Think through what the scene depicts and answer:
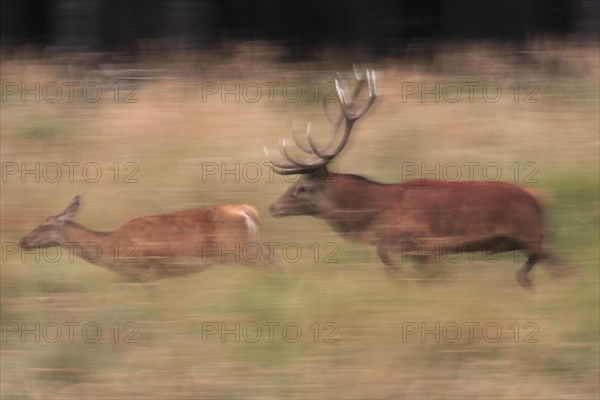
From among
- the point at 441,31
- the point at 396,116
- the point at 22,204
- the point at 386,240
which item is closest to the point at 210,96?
the point at 396,116

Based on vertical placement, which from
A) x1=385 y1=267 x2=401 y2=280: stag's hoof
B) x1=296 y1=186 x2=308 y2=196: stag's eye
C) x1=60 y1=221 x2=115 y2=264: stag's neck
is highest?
x1=296 y1=186 x2=308 y2=196: stag's eye

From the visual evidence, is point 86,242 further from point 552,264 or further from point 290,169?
point 552,264

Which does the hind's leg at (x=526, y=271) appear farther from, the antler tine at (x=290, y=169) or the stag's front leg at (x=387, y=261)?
the antler tine at (x=290, y=169)

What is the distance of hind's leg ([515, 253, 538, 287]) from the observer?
5.58 m

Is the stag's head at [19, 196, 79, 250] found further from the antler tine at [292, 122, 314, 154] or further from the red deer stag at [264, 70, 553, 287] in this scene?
the antler tine at [292, 122, 314, 154]

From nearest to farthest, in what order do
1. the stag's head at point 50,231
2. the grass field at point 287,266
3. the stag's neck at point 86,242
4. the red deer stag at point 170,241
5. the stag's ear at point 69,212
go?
the grass field at point 287,266 < the red deer stag at point 170,241 < the stag's neck at point 86,242 < the stag's head at point 50,231 < the stag's ear at point 69,212

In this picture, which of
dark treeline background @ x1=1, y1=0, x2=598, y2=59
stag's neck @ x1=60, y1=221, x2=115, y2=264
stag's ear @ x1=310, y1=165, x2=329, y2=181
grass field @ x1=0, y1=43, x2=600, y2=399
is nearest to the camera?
grass field @ x1=0, y1=43, x2=600, y2=399

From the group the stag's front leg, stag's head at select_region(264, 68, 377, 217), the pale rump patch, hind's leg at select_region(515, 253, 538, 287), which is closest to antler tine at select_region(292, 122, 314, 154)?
stag's head at select_region(264, 68, 377, 217)

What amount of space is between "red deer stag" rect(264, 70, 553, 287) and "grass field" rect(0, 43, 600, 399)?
0.10m

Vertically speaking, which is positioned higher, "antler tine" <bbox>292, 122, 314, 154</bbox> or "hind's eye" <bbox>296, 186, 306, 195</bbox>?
"antler tine" <bbox>292, 122, 314, 154</bbox>

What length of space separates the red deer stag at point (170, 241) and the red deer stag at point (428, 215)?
431mm

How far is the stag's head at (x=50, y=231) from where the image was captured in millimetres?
6219

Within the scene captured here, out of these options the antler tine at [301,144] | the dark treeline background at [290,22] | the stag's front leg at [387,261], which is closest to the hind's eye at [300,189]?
the antler tine at [301,144]

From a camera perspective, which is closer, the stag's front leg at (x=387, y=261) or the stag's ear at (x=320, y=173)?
the stag's front leg at (x=387, y=261)
